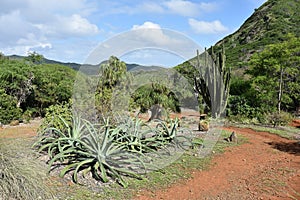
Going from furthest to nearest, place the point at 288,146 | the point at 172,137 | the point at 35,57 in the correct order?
the point at 35,57 < the point at 288,146 < the point at 172,137

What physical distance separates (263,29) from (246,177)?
3284 cm

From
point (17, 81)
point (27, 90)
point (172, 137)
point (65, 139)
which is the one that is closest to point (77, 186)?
point (65, 139)

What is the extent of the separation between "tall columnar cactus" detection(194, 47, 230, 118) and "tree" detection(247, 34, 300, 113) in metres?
2.88

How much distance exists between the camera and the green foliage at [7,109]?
10633 millimetres

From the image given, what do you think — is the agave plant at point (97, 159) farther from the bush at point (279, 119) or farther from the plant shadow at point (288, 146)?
the bush at point (279, 119)

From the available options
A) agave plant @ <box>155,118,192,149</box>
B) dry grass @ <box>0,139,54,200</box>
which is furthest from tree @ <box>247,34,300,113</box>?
dry grass @ <box>0,139,54,200</box>

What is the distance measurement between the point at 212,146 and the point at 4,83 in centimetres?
849

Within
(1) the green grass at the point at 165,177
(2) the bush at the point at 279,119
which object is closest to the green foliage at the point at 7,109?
(1) the green grass at the point at 165,177

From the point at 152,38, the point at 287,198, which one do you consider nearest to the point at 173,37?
the point at 152,38

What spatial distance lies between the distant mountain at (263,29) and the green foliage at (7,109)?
751 inches

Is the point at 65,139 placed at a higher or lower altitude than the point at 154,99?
lower

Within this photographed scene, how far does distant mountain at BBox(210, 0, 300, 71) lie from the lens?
96.3 feet

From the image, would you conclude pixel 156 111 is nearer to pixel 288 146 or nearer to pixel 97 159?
pixel 288 146

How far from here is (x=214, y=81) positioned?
9.83m
